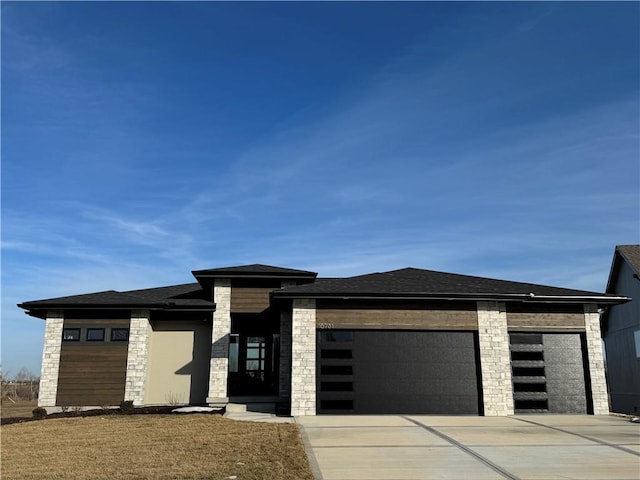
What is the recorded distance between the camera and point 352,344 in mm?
17844

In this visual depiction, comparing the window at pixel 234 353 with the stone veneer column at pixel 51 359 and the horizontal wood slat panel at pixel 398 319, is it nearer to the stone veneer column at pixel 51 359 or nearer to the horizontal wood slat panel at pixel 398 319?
the stone veneer column at pixel 51 359

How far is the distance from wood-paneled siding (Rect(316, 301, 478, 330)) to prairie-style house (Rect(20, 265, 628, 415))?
36mm

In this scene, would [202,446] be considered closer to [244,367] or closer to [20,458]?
[20,458]

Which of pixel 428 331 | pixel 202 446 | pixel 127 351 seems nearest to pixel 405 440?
pixel 202 446

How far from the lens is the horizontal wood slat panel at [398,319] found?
706 inches

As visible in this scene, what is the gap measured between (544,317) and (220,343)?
12791 millimetres

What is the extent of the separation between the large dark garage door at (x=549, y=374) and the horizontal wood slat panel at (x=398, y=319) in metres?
2.18

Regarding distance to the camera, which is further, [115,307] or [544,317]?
[115,307]

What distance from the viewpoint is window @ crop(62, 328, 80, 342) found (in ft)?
67.4

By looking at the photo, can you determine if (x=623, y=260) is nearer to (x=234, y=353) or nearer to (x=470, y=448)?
(x=234, y=353)

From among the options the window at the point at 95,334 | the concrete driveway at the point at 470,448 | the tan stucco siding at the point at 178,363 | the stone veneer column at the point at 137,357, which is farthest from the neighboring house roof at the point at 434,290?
the window at the point at 95,334

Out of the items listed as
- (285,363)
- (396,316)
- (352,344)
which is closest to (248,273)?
(285,363)

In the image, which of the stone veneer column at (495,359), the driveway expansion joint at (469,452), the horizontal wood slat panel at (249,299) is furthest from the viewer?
the horizontal wood slat panel at (249,299)

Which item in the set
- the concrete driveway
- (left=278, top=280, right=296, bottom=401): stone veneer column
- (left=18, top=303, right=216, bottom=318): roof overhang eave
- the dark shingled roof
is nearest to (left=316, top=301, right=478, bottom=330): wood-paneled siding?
the concrete driveway
